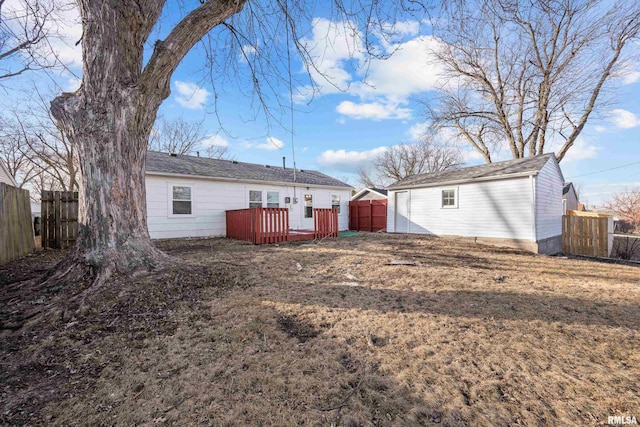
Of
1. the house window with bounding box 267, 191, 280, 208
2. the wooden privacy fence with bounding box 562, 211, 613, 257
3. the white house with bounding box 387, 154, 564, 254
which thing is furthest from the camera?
the house window with bounding box 267, 191, 280, 208

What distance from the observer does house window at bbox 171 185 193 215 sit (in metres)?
9.81

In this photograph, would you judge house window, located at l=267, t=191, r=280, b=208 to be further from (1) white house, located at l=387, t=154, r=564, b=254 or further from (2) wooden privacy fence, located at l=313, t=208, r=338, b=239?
(1) white house, located at l=387, t=154, r=564, b=254

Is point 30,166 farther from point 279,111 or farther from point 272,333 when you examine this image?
point 272,333

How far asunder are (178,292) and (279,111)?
3722mm

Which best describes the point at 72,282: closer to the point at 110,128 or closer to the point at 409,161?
the point at 110,128

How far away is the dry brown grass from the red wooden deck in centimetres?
437

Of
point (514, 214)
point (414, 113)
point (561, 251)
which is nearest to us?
point (514, 214)

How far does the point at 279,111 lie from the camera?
17.5ft

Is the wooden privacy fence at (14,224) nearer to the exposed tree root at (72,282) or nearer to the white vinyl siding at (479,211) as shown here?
the exposed tree root at (72,282)

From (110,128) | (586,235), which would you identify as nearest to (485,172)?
(586,235)

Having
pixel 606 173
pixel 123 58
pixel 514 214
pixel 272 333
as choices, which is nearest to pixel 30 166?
pixel 123 58

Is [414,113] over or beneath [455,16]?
over

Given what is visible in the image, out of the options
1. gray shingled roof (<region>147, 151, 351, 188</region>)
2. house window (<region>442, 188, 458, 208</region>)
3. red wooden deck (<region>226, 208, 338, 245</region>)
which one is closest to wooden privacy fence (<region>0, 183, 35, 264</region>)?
gray shingled roof (<region>147, 151, 351, 188</region>)

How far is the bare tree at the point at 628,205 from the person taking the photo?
19.2 metres
